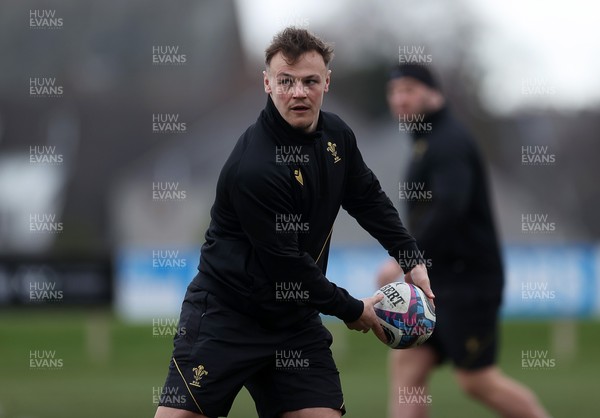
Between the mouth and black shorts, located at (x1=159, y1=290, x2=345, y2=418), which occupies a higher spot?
the mouth

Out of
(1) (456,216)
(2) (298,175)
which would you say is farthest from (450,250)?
(2) (298,175)

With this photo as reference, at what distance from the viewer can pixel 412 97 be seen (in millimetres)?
8719

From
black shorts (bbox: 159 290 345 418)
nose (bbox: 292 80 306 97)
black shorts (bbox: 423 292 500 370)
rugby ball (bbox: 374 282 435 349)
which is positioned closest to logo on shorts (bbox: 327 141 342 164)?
nose (bbox: 292 80 306 97)

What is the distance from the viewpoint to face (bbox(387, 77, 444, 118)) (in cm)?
871

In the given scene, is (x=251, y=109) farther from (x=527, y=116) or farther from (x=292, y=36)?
(x=292, y=36)

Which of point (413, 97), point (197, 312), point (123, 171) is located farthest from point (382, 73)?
point (197, 312)

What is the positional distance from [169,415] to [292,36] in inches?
77.2

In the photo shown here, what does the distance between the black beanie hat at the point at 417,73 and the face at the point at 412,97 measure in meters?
0.03

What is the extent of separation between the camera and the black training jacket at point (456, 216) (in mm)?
8453

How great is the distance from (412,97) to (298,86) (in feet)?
10.8

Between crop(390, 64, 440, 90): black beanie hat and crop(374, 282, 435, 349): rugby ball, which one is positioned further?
crop(390, 64, 440, 90): black beanie hat

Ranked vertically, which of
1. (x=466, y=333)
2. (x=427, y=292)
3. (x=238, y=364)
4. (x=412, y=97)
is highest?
(x=412, y=97)

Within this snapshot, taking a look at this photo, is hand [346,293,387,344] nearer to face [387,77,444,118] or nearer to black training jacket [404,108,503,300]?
black training jacket [404,108,503,300]

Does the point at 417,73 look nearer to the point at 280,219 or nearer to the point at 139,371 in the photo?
the point at 280,219
